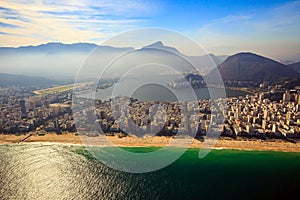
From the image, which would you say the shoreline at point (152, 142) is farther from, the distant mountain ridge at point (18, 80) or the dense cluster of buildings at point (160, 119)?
the distant mountain ridge at point (18, 80)

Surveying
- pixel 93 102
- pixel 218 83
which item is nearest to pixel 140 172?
pixel 93 102

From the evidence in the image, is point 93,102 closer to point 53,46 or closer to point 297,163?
point 297,163

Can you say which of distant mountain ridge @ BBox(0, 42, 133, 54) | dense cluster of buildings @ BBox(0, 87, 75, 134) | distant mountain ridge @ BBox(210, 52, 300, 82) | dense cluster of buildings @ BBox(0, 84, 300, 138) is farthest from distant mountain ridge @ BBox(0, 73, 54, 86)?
distant mountain ridge @ BBox(210, 52, 300, 82)

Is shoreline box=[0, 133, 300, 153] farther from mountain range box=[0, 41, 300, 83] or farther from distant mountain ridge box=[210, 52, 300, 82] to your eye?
distant mountain ridge box=[210, 52, 300, 82]

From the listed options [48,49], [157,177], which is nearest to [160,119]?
[157,177]

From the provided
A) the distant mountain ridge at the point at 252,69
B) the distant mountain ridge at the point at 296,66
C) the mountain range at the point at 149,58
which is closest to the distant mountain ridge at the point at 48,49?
the mountain range at the point at 149,58
